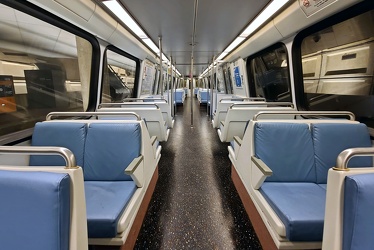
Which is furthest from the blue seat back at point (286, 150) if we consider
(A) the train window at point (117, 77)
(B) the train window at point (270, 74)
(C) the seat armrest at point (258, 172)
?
(A) the train window at point (117, 77)

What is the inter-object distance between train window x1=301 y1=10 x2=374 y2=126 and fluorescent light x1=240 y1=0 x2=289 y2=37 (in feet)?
2.56

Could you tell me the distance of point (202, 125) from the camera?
7121 millimetres

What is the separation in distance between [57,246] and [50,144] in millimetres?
1429

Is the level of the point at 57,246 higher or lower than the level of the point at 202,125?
higher

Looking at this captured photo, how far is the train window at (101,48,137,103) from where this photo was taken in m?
4.46

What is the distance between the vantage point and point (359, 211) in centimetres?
82

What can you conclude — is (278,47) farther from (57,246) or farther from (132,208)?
(57,246)

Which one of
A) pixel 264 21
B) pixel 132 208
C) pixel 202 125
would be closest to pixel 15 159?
pixel 132 208

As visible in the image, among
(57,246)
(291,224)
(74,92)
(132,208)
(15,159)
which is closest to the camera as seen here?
(57,246)

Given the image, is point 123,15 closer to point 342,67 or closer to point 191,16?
point 191,16

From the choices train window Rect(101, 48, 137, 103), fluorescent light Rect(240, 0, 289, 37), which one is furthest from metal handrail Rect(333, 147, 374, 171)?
train window Rect(101, 48, 137, 103)

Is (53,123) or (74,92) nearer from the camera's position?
(53,123)

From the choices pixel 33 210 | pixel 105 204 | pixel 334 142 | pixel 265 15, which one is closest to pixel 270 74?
pixel 265 15

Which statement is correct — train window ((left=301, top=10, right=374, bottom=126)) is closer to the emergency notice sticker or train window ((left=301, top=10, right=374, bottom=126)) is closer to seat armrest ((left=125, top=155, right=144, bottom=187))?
the emergency notice sticker
